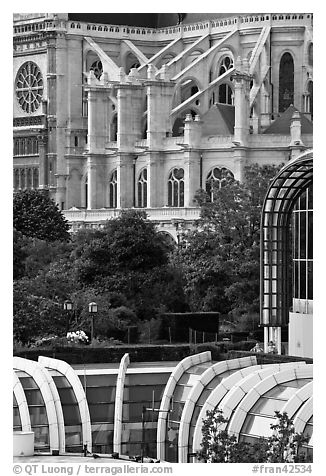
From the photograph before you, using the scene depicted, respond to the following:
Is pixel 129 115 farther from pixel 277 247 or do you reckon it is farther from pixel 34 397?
pixel 34 397

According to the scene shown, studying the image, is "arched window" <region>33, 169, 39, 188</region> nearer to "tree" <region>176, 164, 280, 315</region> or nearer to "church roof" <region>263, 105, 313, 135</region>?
"church roof" <region>263, 105, 313, 135</region>

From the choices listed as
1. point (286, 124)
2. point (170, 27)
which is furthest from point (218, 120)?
point (170, 27)

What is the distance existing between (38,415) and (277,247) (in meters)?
17.8

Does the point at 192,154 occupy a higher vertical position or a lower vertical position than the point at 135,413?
higher

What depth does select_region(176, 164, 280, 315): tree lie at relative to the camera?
3679 inches

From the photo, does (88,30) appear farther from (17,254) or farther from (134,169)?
(17,254)

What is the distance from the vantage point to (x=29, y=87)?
156 metres

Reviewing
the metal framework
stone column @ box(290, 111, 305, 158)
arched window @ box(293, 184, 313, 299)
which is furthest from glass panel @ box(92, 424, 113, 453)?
stone column @ box(290, 111, 305, 158)

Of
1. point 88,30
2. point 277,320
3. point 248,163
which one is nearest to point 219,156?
point 248,163

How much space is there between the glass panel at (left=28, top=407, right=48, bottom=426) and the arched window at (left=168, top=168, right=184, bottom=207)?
258ft

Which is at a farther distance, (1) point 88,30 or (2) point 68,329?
(1) point 88,30

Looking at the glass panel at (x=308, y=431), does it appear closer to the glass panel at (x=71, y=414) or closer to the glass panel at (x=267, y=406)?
the glass panel at (x=267, y=406)

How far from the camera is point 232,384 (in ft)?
174
